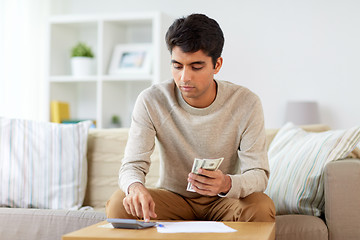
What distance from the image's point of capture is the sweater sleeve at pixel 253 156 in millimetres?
1827

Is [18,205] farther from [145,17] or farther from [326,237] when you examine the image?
[145,17]

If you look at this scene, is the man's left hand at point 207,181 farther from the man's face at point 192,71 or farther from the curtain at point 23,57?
the curtain at point 23,57

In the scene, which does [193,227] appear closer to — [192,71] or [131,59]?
[192,71]

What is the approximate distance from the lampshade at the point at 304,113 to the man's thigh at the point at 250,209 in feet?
7.11

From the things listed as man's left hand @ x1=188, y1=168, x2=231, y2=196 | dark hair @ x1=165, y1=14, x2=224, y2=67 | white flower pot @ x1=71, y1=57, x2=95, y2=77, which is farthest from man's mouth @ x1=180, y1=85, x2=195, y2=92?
white flower pot @ x1=71, y1=57, x2=95, y2=77

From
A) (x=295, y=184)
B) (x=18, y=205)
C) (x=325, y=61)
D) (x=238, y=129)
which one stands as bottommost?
(x=18, y=205)

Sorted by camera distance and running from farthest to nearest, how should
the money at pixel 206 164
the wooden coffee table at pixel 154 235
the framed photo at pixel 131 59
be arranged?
the framed photo at pixel 131 59
the money at pixel 206 164
the wooden coffee table at pixel 154 235

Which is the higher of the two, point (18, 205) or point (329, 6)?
point (329, 6)

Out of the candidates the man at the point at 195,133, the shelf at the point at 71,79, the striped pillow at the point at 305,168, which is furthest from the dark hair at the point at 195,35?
the shelf at the point at 71,79

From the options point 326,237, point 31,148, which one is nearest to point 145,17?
point 31,148

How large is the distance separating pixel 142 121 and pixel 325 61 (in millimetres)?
2469

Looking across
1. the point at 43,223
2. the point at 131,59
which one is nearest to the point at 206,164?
the point at 43,223

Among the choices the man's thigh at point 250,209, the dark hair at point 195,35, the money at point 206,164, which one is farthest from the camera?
the dark hair at point 195,35

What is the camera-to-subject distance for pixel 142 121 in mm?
2033
